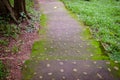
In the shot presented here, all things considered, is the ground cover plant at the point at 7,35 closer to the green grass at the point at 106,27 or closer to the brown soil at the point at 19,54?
the brown soil at the point at 19,54

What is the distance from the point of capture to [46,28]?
924 cm

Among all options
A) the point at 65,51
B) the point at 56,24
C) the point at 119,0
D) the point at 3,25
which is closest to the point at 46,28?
the point at 56,24

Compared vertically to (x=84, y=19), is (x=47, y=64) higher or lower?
higher

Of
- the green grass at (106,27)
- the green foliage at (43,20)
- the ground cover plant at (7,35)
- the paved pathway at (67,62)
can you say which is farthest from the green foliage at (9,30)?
the green grass at (106,27)

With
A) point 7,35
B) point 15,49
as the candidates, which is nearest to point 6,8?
point 7,35

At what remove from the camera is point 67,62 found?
5484 mm

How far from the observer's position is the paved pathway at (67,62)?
191 inches

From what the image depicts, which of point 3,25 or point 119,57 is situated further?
point 3,25

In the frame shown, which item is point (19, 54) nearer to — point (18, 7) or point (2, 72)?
point (2, 72)

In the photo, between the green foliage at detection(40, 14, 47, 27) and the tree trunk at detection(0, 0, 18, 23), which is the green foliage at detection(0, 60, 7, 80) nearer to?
the tree trunk at detection(0, 0, 18, 23)

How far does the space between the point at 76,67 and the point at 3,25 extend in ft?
14.3

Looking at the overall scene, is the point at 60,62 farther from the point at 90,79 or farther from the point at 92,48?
the point at 92,48

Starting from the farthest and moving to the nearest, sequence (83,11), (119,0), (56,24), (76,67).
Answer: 1. (119,0)
2. (83,11)
3. (56,24)
4. (76,67)

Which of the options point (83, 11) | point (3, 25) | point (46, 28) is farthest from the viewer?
point (83, 11)
